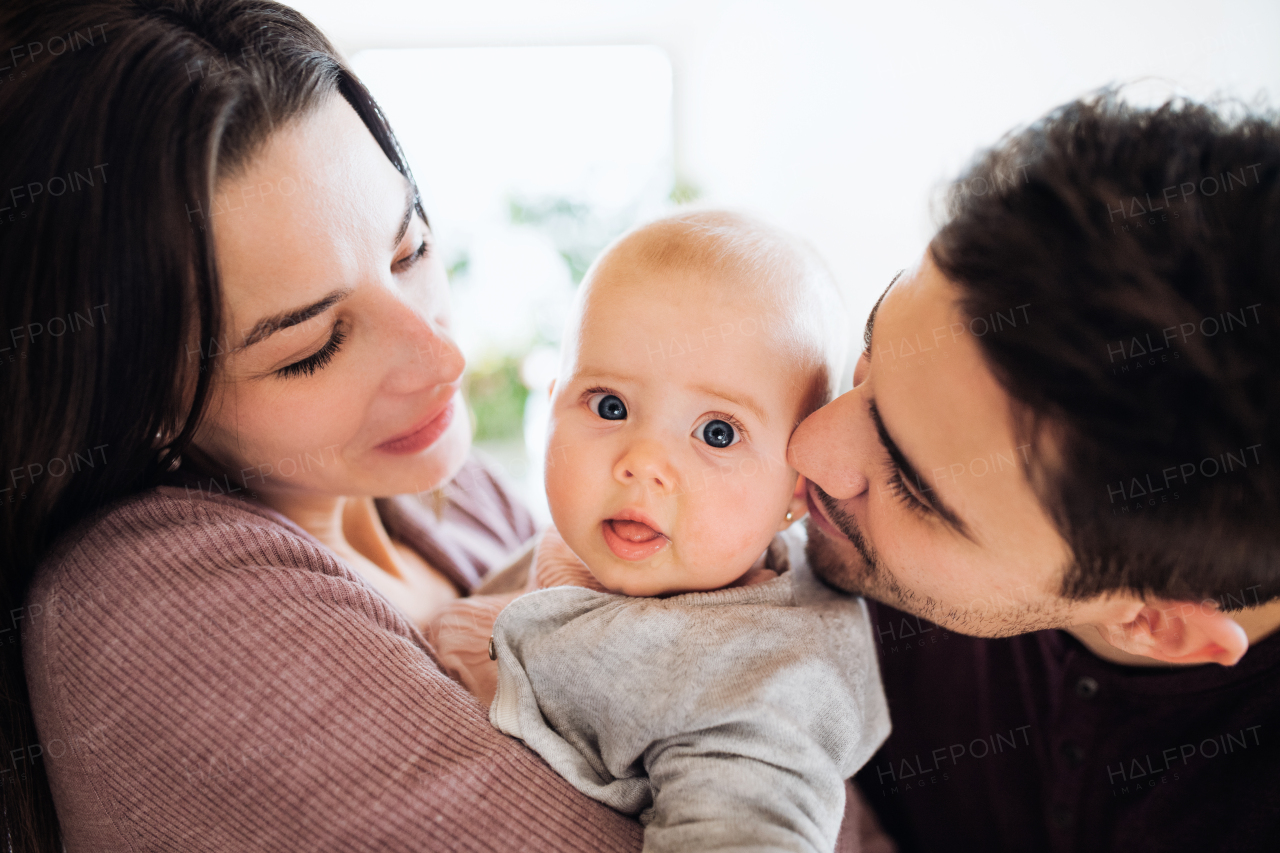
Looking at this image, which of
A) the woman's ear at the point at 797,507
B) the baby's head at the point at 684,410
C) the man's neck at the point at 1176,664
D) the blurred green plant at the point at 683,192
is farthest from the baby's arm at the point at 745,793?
the blurred green plant at the point at 683,192

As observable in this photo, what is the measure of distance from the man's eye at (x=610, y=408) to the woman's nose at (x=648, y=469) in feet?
0.23

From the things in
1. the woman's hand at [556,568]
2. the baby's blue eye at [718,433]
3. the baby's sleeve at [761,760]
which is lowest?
the woman's hand at [556,568]

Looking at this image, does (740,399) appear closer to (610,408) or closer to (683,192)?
(610,408)

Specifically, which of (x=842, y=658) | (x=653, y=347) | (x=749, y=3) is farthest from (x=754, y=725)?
(x=749, y=3)

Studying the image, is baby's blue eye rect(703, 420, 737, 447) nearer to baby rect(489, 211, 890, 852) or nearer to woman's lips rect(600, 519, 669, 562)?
baby rect(489, 211, 890, 852)

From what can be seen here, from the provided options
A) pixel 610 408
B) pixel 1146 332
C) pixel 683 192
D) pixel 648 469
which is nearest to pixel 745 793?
pixel 648 469

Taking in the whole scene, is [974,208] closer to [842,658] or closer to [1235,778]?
[842,658]

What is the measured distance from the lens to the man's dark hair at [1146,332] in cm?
80

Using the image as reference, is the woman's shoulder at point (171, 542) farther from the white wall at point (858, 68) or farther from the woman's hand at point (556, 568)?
the white wall at point (858, 68)

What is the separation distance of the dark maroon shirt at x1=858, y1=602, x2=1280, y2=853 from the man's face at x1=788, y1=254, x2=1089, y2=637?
0.87 ft

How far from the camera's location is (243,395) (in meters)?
1.13

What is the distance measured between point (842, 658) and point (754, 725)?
0.21 metres

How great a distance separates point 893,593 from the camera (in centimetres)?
117

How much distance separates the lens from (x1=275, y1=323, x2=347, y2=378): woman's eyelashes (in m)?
1.14
